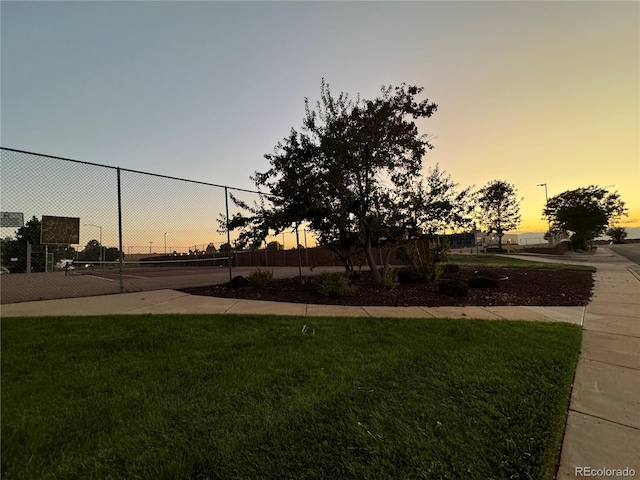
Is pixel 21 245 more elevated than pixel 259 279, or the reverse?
pixel 21 245

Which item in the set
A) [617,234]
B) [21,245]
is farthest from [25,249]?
[617,234]

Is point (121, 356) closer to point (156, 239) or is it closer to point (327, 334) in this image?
point (327, 334)

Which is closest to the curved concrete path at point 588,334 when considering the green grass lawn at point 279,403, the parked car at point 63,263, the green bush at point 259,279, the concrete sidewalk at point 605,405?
the concrete sidewalk at point 605,405

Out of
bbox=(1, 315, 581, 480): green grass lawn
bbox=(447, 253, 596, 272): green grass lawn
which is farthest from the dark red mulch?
bbox=(447, 253, 596, 272): green grass lawn

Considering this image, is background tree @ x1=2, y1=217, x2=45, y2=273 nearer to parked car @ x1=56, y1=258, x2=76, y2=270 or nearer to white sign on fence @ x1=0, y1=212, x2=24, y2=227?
white sign on fence @ x1=0, y1=212, x2=24, y2=227

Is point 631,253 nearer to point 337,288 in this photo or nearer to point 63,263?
point 337,288

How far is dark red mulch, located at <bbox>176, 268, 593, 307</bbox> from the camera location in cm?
676

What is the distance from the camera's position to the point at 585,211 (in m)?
36.7

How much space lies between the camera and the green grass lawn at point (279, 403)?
184cm

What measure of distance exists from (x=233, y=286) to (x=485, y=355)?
6585 millimetres

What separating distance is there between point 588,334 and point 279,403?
486cm

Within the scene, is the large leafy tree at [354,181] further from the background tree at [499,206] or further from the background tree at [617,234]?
the background tree at [617,234]

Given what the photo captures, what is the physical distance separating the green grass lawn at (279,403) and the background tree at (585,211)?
43556 millimetres

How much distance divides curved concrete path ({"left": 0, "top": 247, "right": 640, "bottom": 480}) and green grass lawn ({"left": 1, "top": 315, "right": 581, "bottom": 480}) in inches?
5.4
